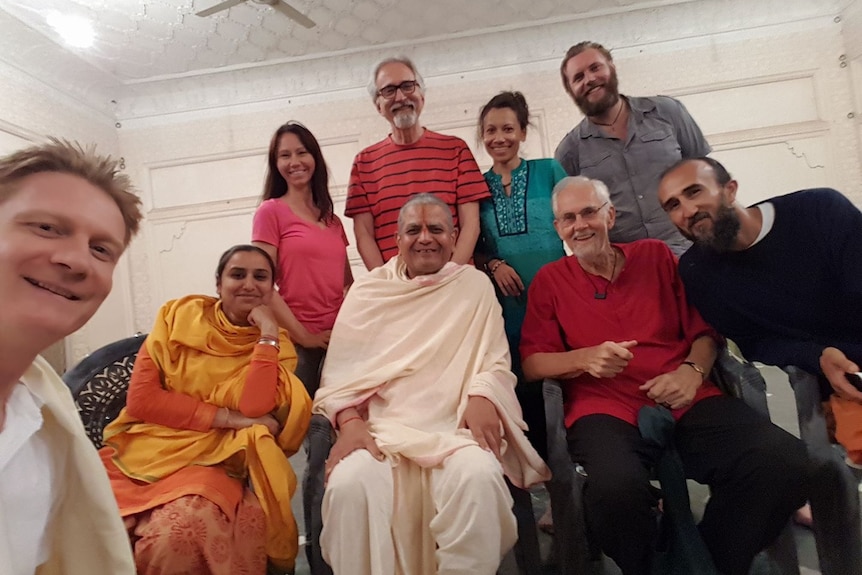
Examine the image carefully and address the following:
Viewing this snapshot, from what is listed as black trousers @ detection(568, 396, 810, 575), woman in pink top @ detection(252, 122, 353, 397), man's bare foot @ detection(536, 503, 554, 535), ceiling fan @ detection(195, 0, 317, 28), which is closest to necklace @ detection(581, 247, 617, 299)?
black trousers @ detection(568, 396, 810, 575)

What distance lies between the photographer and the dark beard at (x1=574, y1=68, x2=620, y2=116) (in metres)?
2.44

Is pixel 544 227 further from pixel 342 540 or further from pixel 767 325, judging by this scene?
pixel 342 540

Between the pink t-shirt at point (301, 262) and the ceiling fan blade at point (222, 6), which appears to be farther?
the ceiling fan blade at point (222, 6)

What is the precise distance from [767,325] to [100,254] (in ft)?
6.14

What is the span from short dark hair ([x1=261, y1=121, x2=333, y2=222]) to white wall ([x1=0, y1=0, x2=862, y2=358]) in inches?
117

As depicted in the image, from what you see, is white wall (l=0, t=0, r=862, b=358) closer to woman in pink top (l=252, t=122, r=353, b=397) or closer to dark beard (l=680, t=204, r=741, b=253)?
woman in pink top (l=252, t=122, r=353, b=397)

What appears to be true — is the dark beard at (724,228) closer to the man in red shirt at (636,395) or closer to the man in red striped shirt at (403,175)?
the man in red shirt at (636,395)

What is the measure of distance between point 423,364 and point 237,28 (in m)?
4.03

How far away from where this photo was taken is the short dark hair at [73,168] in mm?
852

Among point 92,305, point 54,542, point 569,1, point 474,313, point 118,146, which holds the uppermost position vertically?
point 569,1

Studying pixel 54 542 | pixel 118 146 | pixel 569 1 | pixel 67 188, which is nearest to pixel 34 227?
pixel 67 188

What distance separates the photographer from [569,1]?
15.6ft

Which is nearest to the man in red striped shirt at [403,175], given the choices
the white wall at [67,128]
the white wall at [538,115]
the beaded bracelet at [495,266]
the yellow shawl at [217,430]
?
the beaded bracelet at [495,266]

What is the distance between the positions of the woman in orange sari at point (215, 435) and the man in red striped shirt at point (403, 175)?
0.60 m
